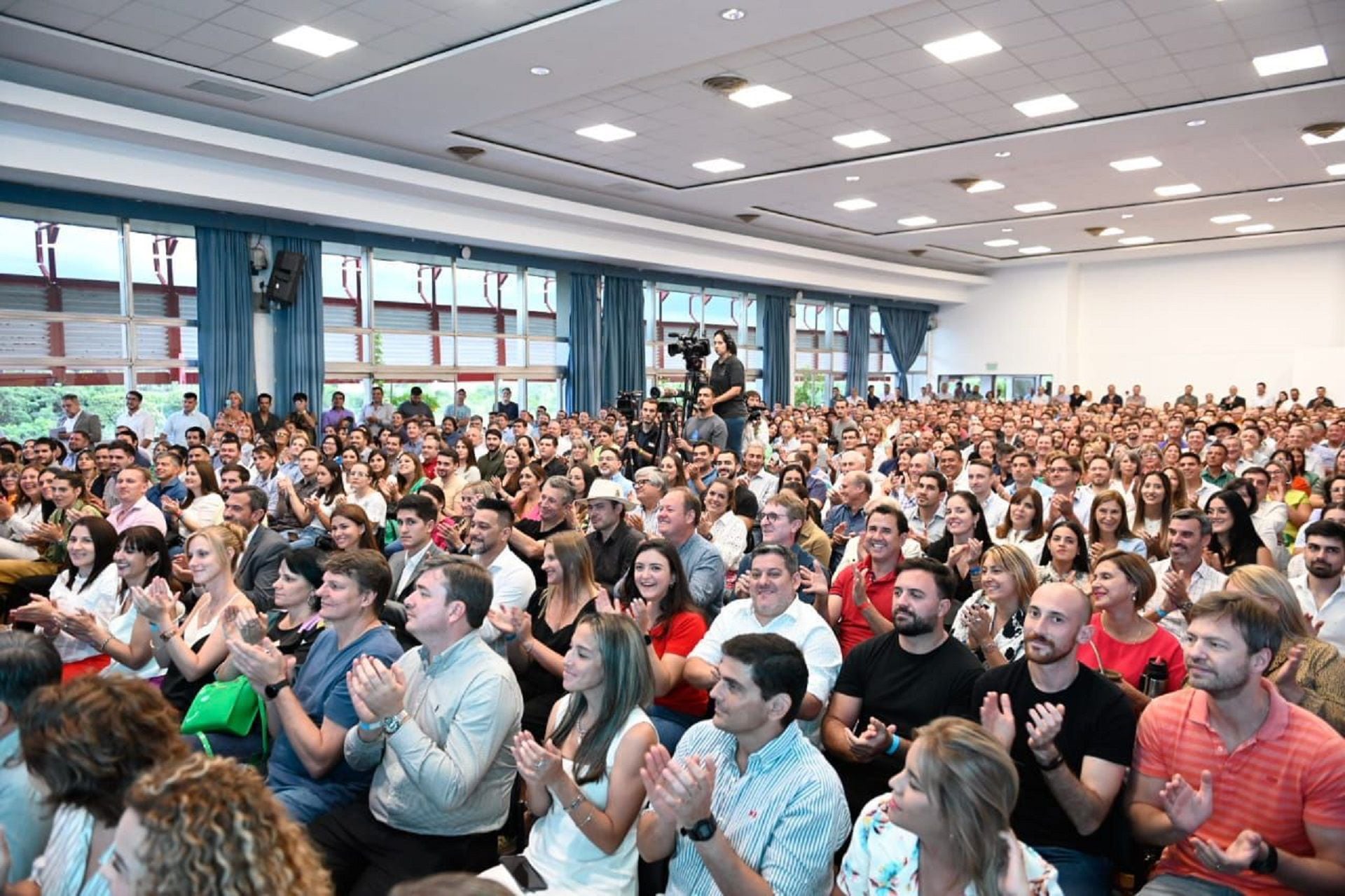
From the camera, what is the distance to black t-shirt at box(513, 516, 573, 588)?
15.2ft

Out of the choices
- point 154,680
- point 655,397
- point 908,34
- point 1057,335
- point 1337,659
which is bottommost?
point 154,680

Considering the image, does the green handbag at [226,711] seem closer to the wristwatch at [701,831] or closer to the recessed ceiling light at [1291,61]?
the wristwatch at [701,831]

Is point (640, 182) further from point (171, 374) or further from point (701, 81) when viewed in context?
point (171, 374)

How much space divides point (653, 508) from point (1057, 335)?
1737 cm

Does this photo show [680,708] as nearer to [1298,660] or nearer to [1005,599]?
[1005,599]

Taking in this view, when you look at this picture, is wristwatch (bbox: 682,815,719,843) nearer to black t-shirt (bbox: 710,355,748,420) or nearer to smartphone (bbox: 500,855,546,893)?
smartphone (bbox: 500,855,546,893)

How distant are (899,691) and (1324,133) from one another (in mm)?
9500

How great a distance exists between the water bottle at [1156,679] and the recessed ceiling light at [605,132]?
23.9 ft

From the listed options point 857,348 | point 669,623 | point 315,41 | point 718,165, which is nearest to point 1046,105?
point 718,165

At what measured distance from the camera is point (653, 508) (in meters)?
5.14

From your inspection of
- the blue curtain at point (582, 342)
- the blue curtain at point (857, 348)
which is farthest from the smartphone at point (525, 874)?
the blue curtain at point (857, 348)

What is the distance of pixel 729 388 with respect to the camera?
7.63 metres

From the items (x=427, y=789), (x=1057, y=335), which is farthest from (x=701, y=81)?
(x=1057, y=335)

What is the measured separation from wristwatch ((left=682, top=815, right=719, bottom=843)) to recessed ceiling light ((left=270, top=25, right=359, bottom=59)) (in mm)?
6219
